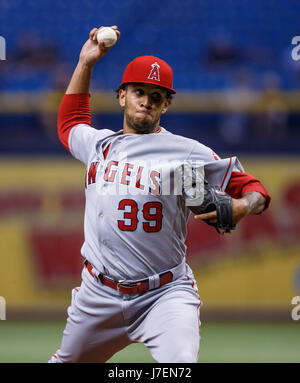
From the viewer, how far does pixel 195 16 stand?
10453mm

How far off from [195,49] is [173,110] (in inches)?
101

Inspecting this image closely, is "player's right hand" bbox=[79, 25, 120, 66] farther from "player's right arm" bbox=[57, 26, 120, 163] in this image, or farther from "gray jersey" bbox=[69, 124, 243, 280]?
"gray jersey" bbox=[69, 124, 243, 280]

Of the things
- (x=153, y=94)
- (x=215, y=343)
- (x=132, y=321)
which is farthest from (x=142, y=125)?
(x=215, y=343)

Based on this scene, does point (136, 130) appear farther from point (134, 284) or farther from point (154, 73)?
point (134, 284)

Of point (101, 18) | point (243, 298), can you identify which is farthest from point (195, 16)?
point (243, 298)

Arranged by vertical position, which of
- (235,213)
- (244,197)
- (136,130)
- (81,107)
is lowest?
(235,213)

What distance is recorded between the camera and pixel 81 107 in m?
4.05

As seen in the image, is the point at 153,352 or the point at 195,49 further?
the point at 195,49

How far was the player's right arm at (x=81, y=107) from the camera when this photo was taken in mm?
3889

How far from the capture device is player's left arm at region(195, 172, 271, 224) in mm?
3203

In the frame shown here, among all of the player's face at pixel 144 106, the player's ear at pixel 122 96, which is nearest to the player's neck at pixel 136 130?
the player's face at pixel 144 106

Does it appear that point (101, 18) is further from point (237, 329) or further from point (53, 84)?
point (237, 329)

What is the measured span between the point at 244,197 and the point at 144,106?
752 mm

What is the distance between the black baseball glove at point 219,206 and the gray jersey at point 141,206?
21 cm
